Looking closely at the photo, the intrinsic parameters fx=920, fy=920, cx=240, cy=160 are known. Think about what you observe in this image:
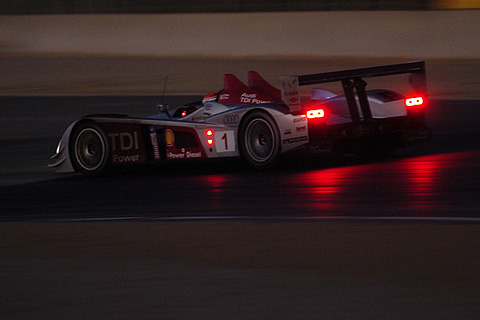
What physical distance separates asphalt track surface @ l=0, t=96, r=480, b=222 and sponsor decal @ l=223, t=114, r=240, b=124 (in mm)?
591

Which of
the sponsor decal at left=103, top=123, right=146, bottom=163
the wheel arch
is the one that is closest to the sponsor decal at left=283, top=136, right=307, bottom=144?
the sponsor decal at left=103, top=123, right=146, bottom=163

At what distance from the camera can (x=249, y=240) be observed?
21.7 feet

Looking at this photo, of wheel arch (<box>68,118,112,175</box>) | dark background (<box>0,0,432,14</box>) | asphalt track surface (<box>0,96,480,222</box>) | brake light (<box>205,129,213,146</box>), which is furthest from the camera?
dark background (<box>0,0,432,14</box>)

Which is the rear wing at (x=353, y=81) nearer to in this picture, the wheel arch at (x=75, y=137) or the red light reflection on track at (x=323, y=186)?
the red light reflection on track at (x=323, y=186)

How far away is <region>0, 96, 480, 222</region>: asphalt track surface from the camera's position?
7906 mm

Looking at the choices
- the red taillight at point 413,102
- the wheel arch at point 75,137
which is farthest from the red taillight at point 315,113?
the wheel arch at point 75,137

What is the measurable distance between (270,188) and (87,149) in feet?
9.42

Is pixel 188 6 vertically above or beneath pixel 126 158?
above

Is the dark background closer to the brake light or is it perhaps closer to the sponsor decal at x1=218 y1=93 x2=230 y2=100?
the sponsor decal at x1=218 y1=93 x2=230 y2=100

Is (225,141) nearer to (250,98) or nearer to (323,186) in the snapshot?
(250,98)

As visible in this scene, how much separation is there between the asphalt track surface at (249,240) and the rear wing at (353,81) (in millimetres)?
704

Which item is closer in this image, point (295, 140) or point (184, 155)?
point (295, 140)

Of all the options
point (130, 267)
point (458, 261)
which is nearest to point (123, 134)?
point (130, 267)

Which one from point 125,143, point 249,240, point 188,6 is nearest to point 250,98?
point 125,143
